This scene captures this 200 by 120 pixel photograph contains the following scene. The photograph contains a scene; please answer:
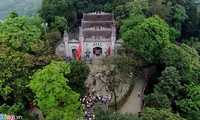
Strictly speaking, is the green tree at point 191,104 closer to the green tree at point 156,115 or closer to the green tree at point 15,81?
the green tree at point 156,115

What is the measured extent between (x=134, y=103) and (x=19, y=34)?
16572 millimetres

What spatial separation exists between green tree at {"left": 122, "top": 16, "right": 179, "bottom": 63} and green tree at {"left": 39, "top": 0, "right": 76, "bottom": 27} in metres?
12.9

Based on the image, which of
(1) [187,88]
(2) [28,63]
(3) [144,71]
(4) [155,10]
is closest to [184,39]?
(4) [155,10]

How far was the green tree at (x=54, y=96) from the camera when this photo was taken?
29.0 m

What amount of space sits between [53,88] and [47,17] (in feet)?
72.4

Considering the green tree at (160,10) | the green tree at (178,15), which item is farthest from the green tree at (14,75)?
A: the green tree at (178,15)

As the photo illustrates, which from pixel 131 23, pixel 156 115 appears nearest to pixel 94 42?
pixel 131 23

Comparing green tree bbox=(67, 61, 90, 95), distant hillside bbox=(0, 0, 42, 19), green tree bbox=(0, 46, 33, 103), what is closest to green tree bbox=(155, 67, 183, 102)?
green tree bbox=(67, 61, 90, 95)

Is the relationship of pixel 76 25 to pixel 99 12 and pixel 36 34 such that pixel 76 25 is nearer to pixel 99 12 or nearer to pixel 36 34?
pixel 99 12

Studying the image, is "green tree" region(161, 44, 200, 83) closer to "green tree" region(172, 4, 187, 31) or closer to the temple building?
the temple building

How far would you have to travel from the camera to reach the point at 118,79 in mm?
34188

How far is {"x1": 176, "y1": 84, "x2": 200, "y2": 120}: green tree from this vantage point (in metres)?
34.2

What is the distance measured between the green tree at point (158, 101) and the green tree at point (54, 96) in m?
8.41

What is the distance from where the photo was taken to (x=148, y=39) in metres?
39.7
